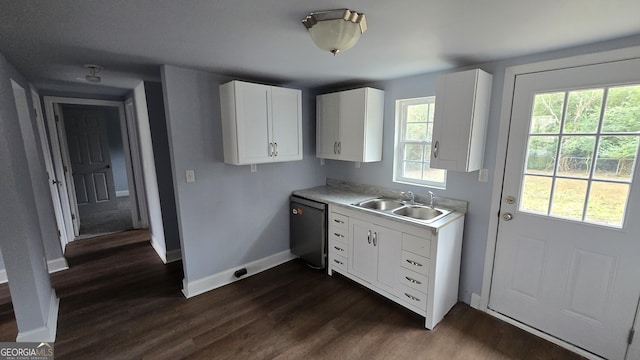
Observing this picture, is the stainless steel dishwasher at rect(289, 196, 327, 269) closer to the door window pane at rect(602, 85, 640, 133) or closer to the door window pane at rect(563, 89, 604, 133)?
the door window pane at rect(563, 89, 604, 133)

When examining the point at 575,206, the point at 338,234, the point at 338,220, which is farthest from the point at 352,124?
the point at 575,206

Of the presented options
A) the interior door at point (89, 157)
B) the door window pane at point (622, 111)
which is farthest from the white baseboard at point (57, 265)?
the door window pane at point (622, 111)

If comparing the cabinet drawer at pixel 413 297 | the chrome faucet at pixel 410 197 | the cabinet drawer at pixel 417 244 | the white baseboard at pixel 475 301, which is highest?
the chrome faucet at pixel 410 197

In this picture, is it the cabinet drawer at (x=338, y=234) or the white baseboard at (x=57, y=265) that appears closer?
the cabinet drawer at (x=338, y=234)

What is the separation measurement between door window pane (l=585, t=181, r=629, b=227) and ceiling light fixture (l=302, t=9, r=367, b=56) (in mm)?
1889

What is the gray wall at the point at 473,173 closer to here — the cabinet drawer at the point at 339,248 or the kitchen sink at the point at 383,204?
the kitchen sink at the point at 383,204

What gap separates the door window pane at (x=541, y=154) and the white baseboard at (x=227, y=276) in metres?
2.68

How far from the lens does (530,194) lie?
6.73 feet

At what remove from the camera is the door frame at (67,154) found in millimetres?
3617

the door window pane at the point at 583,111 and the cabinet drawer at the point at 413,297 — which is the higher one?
the door window pane at the point at 583,111

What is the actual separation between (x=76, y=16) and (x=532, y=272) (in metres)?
3.34

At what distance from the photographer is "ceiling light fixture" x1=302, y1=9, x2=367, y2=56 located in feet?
4.08

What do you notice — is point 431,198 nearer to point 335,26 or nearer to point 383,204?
point 383,204

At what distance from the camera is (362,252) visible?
2615 mm
